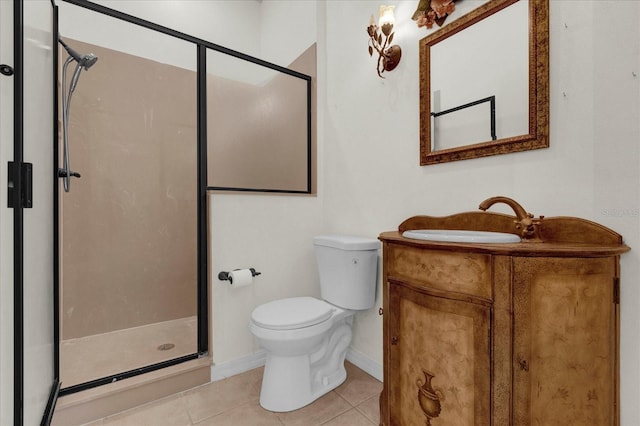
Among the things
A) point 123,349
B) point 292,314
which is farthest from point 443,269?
point 123,349

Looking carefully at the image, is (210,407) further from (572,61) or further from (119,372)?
(572,61)

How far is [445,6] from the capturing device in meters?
1.36

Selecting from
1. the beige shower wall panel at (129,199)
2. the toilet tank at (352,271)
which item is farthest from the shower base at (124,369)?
the toilet tank at (352,271)

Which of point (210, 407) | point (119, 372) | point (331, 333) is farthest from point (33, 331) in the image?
point (331, 333)

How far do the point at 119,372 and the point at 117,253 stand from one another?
94cm

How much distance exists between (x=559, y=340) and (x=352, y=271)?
0.94 meters

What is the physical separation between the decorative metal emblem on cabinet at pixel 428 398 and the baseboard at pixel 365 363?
67cm

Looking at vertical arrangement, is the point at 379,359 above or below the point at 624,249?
below

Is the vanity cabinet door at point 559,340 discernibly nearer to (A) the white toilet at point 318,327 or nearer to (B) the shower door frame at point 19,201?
(A) the white toilet at point 318,327

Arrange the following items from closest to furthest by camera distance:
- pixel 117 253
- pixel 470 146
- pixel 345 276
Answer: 1. pixel 470 146
2. pixel 345 276
3. pixel 117 253

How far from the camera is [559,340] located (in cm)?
86

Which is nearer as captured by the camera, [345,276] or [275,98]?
[345,276]

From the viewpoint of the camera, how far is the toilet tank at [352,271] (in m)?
1.64

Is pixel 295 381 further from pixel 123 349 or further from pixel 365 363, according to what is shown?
pixel 123 349
